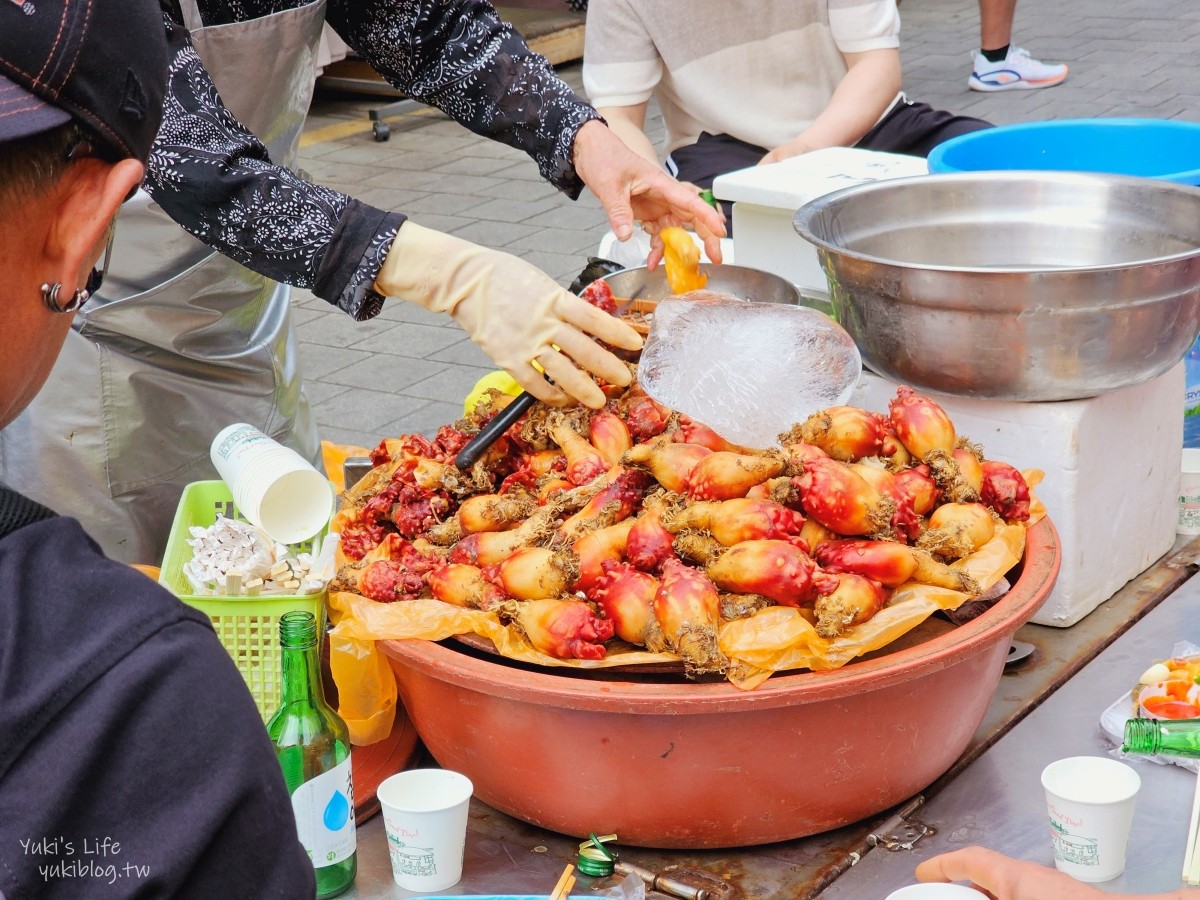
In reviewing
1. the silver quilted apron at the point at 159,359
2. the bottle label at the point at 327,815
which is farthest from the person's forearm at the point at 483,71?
the bottle label at the point at 327,815

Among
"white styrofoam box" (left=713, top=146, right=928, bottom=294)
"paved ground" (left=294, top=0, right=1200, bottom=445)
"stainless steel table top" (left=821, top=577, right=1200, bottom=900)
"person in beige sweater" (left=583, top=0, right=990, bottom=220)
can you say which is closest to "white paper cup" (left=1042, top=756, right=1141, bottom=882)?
"stainless steel table top" (left=821, top=577, right=1200, bottom=900)

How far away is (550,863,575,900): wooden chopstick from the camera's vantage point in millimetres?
1317

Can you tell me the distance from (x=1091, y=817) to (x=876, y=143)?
2.78 meters

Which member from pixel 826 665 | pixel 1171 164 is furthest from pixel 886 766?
pixel 1171 164

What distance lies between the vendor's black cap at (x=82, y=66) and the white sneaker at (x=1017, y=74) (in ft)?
25.0

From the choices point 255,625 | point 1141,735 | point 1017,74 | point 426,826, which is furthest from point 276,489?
point 1017,74

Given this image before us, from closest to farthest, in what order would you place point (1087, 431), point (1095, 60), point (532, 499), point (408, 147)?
1. point (532, 499)
2. point (1087, 431)
3. point (408, 147)
4. point (1095, 60)

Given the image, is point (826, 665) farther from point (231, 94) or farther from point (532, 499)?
point (231, 94)

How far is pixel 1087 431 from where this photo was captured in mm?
1810

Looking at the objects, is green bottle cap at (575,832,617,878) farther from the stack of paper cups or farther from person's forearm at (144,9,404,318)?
person's forearm at (144,9,404,318)

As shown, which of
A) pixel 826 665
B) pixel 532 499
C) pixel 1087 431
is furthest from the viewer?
pixel 1087 431

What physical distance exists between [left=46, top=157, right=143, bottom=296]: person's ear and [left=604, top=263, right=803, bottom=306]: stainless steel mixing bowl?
1.35 metres

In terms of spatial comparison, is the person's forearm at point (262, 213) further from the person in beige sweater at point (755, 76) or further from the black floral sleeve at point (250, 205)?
the person in beige sweater at point (755, 76)

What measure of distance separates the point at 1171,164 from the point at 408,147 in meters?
5.75
